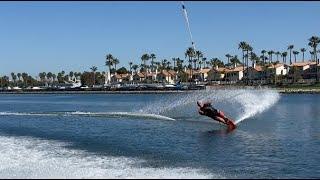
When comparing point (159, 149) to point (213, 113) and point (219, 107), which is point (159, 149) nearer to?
point (213, 113)

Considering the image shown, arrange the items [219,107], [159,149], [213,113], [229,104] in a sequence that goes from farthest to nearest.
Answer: [229,104], [219,107], [213,113], [159,149]

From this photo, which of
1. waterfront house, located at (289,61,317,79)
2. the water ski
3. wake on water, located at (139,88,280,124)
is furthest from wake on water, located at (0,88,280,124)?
waterfront house, located at (289,61,317,79)

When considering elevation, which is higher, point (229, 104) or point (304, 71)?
point (304, 71)

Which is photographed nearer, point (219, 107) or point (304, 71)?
point (219, 107)

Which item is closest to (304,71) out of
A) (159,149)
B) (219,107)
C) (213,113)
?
(219,107)

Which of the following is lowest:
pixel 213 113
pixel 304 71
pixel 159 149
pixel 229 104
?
pixel 159 149

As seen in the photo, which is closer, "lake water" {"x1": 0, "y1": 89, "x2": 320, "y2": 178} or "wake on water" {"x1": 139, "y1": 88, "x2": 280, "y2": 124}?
"lake water" {"x1": 0, "y1": 89, "x2": 320, "y2": 178}

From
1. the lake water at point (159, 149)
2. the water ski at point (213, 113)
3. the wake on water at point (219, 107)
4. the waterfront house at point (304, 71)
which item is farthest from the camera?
the waterfront house at point (304, 71)

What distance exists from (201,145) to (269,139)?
4070 millimetres

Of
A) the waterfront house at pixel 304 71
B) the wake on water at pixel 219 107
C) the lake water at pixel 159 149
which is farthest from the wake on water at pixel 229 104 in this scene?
the waterfront house at pixel 304 71

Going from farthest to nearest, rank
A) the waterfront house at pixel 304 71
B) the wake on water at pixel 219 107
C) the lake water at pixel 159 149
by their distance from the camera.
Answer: the waterfront house at pixel 304 71 < the wake on water at pixel 219 107 < the lake water at pixel 159 149

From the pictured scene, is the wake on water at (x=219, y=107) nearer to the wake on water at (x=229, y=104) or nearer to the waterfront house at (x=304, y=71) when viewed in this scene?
the wake on water at (x=229, y=104)

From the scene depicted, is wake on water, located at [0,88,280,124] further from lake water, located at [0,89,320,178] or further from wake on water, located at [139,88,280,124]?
lake water, located at [0,89,320,178]

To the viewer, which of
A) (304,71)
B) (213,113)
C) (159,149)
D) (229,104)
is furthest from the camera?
(304,71)
